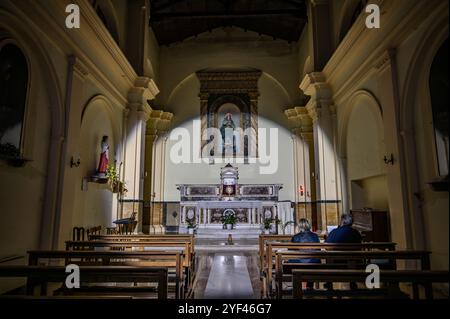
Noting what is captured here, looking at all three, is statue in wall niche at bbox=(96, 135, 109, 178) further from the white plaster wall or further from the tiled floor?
the white plaster wall

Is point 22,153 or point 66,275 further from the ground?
point 22,153

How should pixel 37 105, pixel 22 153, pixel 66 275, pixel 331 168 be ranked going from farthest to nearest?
pixel 331 168 < pixel 37 105 < pixel 22 153 < pixel 66 275

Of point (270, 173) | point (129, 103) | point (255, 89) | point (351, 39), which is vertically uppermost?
point (255, 89)

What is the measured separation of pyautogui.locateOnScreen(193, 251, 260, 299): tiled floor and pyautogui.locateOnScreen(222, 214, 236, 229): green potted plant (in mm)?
2459

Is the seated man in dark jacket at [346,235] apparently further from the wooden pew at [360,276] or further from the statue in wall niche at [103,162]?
the statue in wall niche at [103,162]

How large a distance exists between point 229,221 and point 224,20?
25.5 ft

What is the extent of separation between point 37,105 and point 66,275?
339 cm

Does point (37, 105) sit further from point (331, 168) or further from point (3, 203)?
point (331, 168)

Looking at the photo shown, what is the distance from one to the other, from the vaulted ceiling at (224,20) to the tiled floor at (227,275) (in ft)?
24.6

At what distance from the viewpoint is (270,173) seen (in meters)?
11.8

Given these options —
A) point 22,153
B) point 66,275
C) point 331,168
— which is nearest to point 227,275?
point 66,275

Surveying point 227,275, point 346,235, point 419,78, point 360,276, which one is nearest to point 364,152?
point 419,78

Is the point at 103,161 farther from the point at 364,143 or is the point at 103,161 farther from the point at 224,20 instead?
the point at 224,20

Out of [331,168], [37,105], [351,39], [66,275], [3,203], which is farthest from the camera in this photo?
[331,168]
